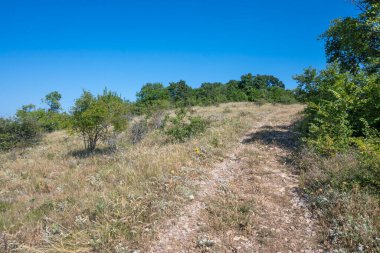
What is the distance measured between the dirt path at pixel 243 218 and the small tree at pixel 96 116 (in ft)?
→ 32.4

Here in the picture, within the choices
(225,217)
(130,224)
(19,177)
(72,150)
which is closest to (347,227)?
(225,217)

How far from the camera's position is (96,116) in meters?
15.4

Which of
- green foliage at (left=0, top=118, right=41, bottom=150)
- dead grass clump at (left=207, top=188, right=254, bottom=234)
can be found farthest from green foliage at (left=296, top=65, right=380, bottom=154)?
green foliage at (left=0, top=118, right=41, bottom=150)

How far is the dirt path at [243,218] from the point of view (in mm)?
4379

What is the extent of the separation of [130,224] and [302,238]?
119 inches

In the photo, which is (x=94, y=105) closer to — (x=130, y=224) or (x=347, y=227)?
(x=130, y=224)

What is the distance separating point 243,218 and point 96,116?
1246 centimetres

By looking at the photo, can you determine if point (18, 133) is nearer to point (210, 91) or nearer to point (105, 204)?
point (105, 204)

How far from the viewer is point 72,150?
693 inches

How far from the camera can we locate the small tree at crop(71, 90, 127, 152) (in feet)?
50.0

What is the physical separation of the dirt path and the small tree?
32.4 ft

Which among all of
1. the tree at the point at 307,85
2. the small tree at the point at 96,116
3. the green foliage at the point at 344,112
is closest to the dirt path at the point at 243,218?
the green foliage at the point at 344,112

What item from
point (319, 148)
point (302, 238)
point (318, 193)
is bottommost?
point (302, 238)

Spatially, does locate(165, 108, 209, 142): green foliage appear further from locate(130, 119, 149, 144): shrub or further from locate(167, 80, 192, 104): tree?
locate(167, 80, 192, 104): tree
